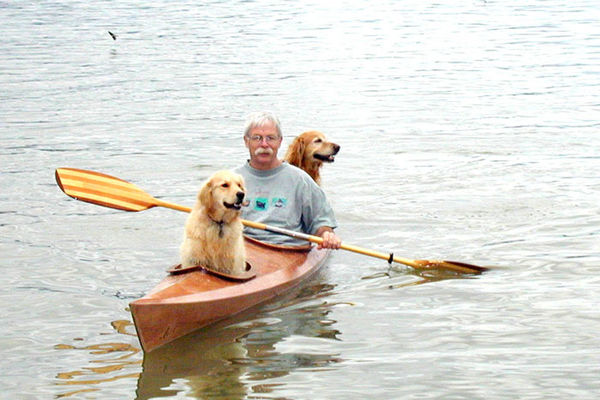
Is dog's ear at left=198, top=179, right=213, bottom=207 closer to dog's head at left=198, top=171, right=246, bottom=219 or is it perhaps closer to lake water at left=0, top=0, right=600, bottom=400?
dog's head at left=198, top=171, right=246, bottom=219

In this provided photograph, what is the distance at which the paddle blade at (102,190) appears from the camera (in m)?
9.63

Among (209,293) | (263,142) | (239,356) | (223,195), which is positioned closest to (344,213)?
(263,142)

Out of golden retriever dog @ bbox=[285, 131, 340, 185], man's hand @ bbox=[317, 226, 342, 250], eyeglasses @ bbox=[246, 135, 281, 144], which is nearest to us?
eyeglasses @ bbox=[246, 135, 281, 144]

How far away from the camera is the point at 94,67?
25203 millimetres

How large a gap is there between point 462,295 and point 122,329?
109 inches

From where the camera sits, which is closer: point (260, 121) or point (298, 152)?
point (260, 121)

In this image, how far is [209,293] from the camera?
775 cm

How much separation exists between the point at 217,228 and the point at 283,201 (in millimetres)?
1165

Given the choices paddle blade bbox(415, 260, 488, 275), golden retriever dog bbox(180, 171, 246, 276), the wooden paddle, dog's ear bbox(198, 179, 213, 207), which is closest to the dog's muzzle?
golden retriever dog bbox(180, 171, 246, 276)

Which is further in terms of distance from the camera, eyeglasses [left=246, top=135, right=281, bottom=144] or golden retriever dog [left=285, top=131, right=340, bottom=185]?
golden retriever dog [left=285, top=131, right=340, bottom=185]

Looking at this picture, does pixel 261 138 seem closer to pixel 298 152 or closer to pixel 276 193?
pixel 276 193

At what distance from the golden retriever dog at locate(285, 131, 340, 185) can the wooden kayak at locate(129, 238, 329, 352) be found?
129 centimetres

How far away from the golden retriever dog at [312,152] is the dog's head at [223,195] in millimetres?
2524

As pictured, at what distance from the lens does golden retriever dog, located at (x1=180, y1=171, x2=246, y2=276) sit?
25.0 ft
